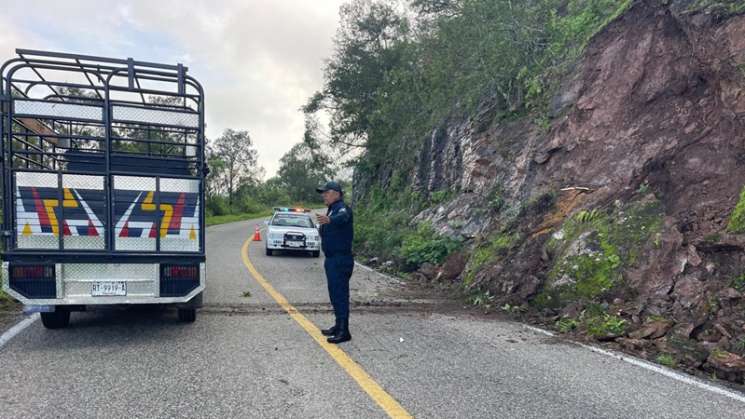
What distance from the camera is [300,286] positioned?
10.0m

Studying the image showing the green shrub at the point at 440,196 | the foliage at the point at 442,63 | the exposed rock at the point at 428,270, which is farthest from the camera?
the green shrub at the point at 440,196

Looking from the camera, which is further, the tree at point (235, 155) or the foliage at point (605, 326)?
the tree at point (235, 155)

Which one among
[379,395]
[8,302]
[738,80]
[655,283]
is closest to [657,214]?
[655,283]

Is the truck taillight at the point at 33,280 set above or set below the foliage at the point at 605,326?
above

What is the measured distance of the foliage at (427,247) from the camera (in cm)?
1180

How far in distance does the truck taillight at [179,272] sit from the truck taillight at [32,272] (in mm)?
1139

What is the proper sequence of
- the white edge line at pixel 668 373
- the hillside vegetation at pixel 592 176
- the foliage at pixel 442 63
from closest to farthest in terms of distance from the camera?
the white edge line at pixel 668 373 < the hillside vegetation at pixel 592 176 < the foliage at pixel 442 63

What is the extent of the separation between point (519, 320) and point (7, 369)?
6.10 metres

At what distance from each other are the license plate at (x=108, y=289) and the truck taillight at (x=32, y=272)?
1.47 ft

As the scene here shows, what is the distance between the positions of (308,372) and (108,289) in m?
2.65

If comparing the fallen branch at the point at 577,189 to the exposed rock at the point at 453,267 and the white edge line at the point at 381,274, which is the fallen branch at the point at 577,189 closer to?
the exposed rock at the point at 453,267

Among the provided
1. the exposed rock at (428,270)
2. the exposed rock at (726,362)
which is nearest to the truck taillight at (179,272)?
the exposed rock at (726,362)

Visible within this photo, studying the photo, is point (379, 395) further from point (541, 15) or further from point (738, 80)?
point (541, 15)

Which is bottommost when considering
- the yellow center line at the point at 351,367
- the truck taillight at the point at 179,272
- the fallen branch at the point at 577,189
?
the yellow center line at the point at 351,367
